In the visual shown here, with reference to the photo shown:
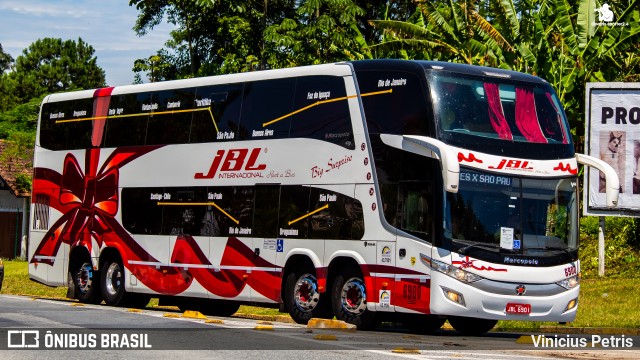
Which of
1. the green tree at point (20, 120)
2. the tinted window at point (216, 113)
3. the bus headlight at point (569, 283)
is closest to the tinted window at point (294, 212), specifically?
the tinted window at point (216, 113)

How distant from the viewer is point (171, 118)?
2411cm

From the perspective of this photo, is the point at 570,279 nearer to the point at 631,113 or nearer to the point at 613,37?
the point at 631,113

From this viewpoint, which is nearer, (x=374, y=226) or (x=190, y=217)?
(x=374, y=226)

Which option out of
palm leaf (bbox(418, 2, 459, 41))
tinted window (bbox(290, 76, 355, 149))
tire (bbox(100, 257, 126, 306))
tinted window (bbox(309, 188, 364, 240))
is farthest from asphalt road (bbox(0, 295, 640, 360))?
palm leaf (bbox(418, 2, 459, 41))

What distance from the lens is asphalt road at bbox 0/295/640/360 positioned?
13.5m

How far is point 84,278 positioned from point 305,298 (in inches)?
288

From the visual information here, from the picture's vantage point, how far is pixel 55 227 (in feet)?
88.7

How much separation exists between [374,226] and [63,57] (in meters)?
88.4

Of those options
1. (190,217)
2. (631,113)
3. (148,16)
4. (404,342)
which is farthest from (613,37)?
(148,16)

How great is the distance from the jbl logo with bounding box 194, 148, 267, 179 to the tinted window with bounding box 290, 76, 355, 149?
44.3 inches

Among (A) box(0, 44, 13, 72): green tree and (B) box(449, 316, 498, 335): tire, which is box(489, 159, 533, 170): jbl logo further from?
(A) box(0, 44, 13, 72): green tree

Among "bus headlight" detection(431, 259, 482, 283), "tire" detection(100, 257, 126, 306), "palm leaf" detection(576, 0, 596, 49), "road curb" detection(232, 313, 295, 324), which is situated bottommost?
"road curb" detection(232, 313, 295, 324)

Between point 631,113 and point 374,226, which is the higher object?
point 631,113

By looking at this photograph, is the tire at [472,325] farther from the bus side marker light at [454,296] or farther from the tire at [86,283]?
the tire at [86,283]
